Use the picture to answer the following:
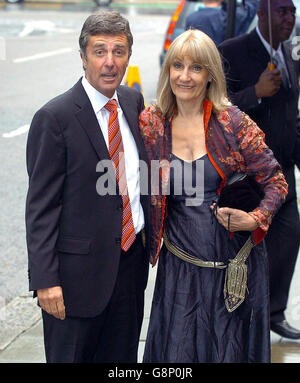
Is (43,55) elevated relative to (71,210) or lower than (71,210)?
elevated

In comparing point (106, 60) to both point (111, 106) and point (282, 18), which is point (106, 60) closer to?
point (111, 106)

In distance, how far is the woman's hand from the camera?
131 inches

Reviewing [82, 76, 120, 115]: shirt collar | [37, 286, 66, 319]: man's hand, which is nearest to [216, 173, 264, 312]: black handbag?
[82, 76, 120, 115]: shirt collar

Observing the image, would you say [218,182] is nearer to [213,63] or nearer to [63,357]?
[213,63]

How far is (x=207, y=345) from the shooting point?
137 inches

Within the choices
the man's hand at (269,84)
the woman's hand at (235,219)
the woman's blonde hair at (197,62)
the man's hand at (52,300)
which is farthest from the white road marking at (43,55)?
the man's hand at (52,300)

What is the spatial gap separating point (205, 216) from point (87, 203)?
1.80ft

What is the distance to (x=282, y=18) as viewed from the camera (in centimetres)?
425

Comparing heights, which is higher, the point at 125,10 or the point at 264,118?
the point at 125,10

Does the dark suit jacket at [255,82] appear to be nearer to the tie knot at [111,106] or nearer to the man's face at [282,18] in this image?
the man's face at [282,18]

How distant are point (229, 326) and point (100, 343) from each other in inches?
22.2

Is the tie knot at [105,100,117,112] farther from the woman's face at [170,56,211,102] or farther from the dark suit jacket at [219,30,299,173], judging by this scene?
the dark suit jacket at [219,30,299,173]

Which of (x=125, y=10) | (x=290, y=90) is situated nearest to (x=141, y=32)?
(x=125, y=10)

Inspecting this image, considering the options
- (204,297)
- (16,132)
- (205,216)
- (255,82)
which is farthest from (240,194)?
(16,132)
